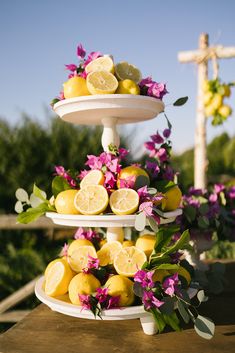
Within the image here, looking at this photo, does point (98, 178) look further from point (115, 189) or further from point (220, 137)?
point (220, 137)

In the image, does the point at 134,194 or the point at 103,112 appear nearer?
the point at 134,194

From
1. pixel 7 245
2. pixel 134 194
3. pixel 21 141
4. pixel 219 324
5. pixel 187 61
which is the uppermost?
pixel 187 61

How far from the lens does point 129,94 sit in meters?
1.42

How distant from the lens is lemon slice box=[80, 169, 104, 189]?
56.4 inches

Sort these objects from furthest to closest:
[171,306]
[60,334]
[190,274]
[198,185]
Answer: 1. [198,185]
2. [190,274]
3. [60,334]
4. [171,306]

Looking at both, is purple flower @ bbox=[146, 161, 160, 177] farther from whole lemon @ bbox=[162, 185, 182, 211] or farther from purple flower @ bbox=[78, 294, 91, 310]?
purple flower @ bbox=[78, 294, 91, 310]

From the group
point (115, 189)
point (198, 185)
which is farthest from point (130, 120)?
point (198, 185)

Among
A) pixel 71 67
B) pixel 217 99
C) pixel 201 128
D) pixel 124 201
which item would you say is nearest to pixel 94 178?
pixel 124 201

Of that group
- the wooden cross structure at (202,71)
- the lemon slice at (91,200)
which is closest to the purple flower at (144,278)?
the lemon slice at (91,200)

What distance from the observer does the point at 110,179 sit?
1.43 metres

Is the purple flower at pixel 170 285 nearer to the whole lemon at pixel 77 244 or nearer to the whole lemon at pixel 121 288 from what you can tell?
the whole lemon at pixel 121 288

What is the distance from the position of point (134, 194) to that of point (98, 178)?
6.7 inches

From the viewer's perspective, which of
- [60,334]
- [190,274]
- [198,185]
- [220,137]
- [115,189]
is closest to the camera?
[60,334]

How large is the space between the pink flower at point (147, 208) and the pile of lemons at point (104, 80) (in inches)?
18.0
